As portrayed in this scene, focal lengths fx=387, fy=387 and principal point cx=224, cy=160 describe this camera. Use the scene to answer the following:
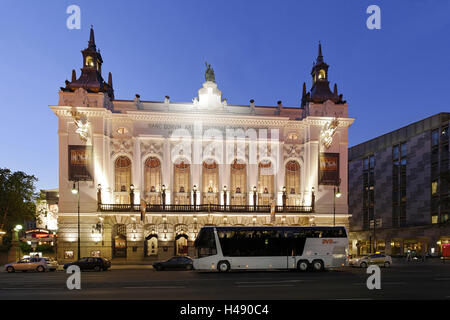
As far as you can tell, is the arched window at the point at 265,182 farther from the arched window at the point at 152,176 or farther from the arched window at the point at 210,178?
the arched window at the point at 152,176

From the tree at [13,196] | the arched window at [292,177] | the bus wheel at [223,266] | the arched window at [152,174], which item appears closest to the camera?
the bus wheel at [223,266]

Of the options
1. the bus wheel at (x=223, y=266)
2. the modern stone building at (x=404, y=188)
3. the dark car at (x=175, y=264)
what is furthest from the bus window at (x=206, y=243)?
the modern stone building at (x=404, y=188)

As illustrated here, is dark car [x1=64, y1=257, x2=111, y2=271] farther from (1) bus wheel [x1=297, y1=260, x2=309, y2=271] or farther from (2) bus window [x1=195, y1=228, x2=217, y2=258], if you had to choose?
(1) bus wheel [x1=297, y1=260, x2=309, y2=271]

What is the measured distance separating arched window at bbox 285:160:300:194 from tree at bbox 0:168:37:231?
4152cm

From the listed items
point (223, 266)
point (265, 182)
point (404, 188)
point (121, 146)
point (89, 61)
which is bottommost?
point (223, 266)

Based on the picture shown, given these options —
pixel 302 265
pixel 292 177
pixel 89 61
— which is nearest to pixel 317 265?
pixel 302 265

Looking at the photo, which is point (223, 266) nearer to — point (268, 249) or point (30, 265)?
point (268, 249)

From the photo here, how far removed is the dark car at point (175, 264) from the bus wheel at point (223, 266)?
616cm

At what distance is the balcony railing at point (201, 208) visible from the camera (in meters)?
47.7

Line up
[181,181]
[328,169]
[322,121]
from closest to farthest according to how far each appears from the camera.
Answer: [328,169] → [181,181] → [322,121]

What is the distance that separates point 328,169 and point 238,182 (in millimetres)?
11971

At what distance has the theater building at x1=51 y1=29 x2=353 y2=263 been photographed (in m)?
47.6

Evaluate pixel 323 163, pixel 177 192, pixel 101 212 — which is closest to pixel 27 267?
pixel 101 212

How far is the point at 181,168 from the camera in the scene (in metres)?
50.9
